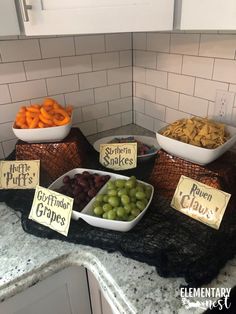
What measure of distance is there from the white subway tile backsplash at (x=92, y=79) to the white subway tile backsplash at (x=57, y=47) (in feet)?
0.38

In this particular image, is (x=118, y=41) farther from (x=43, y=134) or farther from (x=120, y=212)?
(x=120, y=212)

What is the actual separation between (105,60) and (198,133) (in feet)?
2.15

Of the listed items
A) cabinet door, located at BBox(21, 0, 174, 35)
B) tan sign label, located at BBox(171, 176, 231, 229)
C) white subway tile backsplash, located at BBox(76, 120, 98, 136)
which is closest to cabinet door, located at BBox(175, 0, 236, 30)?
cabinet door, located at BBox(21, 0, 174, 35)

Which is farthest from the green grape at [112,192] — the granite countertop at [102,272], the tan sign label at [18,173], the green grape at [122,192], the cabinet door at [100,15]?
the cabinet door at [100,15]

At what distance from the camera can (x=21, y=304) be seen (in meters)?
0.71

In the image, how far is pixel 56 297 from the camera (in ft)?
2.54

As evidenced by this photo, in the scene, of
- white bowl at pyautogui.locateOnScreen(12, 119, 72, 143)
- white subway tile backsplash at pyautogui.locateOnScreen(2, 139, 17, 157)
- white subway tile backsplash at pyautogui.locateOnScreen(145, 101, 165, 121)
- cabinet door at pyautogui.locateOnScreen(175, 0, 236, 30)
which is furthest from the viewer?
white subway tile backsplash at pyautogui.locateOnScreen(145, 101, 165, 121)

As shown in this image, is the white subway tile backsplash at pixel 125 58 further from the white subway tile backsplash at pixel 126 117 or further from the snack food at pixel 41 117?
the snack food at pixel 41 117

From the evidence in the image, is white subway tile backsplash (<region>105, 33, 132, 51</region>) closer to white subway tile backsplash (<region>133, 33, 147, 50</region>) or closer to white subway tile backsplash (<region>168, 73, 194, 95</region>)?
white subway tile backsplash (<region>133, 33, 147, 50</region>)

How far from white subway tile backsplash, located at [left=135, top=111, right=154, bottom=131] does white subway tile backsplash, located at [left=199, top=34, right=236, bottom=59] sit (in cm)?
44

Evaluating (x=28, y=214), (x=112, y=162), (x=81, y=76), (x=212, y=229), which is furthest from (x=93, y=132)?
(x=212, y=229)

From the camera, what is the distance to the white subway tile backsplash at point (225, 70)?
915 mm

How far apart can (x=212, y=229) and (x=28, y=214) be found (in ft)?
1.79

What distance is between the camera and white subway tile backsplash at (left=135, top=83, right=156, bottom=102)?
4.22ft
